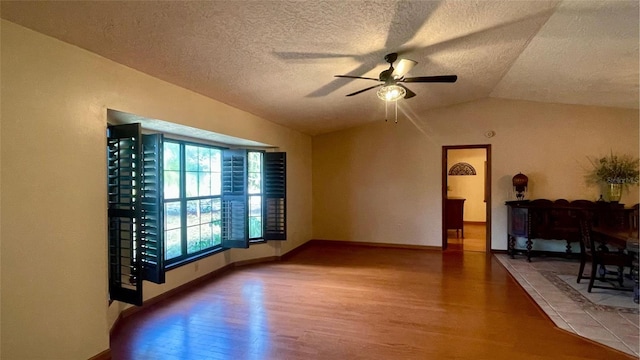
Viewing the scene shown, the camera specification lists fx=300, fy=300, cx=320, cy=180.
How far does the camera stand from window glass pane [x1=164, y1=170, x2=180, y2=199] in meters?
3.76

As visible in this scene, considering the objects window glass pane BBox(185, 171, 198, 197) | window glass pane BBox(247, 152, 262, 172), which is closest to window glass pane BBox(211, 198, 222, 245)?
window glass pane BBox(185, 171, 198, 197)

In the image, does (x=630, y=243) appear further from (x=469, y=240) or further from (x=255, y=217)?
(x=255, y=217)

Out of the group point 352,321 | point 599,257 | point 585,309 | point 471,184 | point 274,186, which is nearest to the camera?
point 352,321

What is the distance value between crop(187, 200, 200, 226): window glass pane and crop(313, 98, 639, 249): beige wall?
10.1 ft

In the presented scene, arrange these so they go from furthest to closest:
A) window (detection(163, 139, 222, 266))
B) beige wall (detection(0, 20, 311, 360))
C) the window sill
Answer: window (detection(163, 139, 222, 266)) < the window sill < beige wall (detection(0, 20, 311, 360))

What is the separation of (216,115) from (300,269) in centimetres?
266

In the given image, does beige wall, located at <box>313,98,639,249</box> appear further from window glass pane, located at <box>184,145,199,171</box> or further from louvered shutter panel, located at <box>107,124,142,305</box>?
louvered shutter panel, located at <box>107,124,142,305</box>

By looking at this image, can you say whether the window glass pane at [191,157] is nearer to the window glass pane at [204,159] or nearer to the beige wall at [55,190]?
the window glass pane at [204,159]

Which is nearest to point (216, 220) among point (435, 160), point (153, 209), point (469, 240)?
point (153, 209)

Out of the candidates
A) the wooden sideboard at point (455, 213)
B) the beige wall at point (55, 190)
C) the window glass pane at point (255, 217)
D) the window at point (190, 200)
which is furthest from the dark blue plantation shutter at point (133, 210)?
the wooden sideboard at point (455, 213)

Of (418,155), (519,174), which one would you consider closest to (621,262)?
(519,174)

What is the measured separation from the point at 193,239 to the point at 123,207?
165 centimetres

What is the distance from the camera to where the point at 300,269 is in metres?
4.78

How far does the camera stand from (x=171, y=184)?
151 inches
